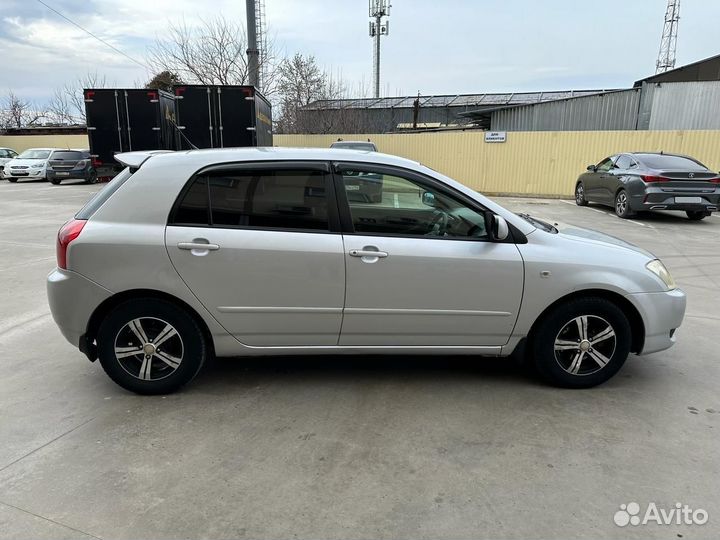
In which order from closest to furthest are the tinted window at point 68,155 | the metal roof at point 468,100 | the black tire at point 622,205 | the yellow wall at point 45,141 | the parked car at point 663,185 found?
1. the parked car at point 663,185
2. the black tire at point 622,205
3. the tinted window at point 68,155
4. the yellow wall at point 45,141
5. the metal roof at point 468,100

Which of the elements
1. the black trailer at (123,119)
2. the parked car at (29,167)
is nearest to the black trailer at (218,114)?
the black trailer at (123,119)

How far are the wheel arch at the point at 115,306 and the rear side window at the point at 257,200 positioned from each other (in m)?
0.51

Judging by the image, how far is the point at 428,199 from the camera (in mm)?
3572

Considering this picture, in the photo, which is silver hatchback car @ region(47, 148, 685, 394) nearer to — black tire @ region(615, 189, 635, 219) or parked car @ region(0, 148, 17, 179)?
black tire @ region(615, 189, 635, 219)

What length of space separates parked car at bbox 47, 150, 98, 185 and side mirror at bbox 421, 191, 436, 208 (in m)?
21.3

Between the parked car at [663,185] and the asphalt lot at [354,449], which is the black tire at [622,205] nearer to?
the parked car at [663,185]

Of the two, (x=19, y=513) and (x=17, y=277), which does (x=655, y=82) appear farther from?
(x=19, y=513)

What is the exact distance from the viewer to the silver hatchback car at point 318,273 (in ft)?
10.9

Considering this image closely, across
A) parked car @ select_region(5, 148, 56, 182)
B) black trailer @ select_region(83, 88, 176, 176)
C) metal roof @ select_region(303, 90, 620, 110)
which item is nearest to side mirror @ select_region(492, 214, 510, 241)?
A: black trailer @ select_region(83, 88, 176, 176)

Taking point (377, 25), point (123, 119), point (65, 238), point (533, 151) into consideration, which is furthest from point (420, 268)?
point (377, 25)

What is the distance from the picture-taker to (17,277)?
21.8 feet

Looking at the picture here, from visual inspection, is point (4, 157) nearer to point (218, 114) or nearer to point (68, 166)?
point (68, 166)

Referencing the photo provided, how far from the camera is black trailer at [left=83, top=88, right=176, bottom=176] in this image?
1531 cm

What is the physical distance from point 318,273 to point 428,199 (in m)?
0.93
